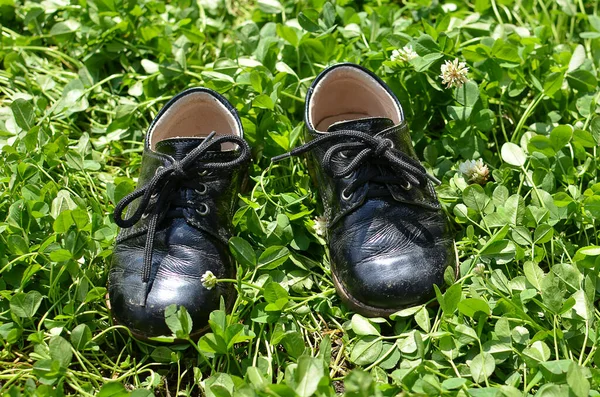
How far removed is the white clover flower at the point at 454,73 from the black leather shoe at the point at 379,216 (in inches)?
9.7

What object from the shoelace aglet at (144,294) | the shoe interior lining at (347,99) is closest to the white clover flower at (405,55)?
the shoe interior lining at (347,99)

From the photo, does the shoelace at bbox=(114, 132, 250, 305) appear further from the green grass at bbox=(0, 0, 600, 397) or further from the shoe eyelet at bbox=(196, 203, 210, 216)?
the green grass at bbox=(0, 0, 600, 397)

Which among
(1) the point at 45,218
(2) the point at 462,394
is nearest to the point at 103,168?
(1) the point at 45,218

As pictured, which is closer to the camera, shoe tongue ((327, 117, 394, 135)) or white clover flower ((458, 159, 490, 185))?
shoe tongue ((327, 117, 394, 135))

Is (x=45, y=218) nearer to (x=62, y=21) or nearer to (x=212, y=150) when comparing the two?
(x=212, y=150)

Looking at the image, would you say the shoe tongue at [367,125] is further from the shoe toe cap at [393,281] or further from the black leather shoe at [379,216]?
the shoe toe cap at [393,281]

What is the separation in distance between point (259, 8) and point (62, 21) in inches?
30.4

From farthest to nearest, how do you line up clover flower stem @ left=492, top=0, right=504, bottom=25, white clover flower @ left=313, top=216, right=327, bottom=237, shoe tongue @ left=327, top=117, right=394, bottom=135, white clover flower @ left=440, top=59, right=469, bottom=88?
clover flower stem @ left=492, top=0, right=504, bottom=25, white clover flower @ left=440, top=59, right=469, bottom=88, white clover flower @ left=313, top=216, right=327, bottom=237, shoe tongue @ left=327, top=117, right=394, bottom=135

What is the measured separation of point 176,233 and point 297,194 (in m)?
0.41

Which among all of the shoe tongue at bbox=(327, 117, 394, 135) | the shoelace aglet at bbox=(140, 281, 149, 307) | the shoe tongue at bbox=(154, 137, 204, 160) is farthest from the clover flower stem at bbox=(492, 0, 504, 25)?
the shoelace aglet at bbox=(140, 281, 149, 307)

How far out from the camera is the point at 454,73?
6.89ft

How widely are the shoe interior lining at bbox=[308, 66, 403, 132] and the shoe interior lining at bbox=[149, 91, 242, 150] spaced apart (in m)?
0.25

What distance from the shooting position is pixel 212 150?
6.12ft

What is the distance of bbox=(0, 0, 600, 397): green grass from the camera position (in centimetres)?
163
